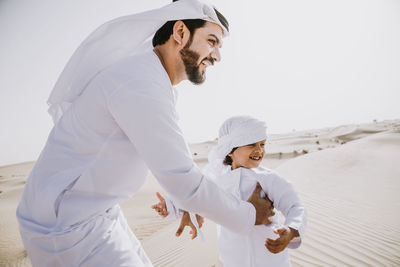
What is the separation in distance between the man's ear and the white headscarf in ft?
0.22

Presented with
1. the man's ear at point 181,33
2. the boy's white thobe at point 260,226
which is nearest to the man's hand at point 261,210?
the boy's white thobe at point 260,226

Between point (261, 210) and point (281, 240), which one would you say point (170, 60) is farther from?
point (281, 240)

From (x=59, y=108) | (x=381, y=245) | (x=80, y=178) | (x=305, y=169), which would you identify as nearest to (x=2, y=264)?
(x=59, y=108)

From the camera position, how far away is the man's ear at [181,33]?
175 cm

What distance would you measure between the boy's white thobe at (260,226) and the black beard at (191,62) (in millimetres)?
1142

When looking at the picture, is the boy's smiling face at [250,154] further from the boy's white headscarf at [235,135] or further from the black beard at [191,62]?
the black beard at [191,62]

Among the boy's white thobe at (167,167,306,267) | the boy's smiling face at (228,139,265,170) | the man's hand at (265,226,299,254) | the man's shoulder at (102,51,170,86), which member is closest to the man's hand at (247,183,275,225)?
the man's hand at (265,226,299,254)

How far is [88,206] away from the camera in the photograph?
4.30ft

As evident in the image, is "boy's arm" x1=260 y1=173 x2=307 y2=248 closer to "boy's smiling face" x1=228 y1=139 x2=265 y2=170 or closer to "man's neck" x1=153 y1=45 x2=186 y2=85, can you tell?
"boy's smiling face" x1=228 y1=139 x2=265 y2=170

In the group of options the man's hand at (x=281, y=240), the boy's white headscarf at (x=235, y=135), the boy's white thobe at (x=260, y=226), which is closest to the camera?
the man's hand at (x=281, y=240)

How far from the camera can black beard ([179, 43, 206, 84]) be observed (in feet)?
5.82

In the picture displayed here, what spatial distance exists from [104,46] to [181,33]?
66 cm

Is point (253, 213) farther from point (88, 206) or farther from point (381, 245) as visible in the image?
point (381, 245)

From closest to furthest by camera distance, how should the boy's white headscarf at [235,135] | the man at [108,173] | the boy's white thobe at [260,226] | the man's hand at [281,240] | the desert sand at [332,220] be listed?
the man at [108,173], the man's hand at [281,240], the boy's white thobe at [260,226], the boy's white headscarf at [235,135], the desert sand at [332,220]
